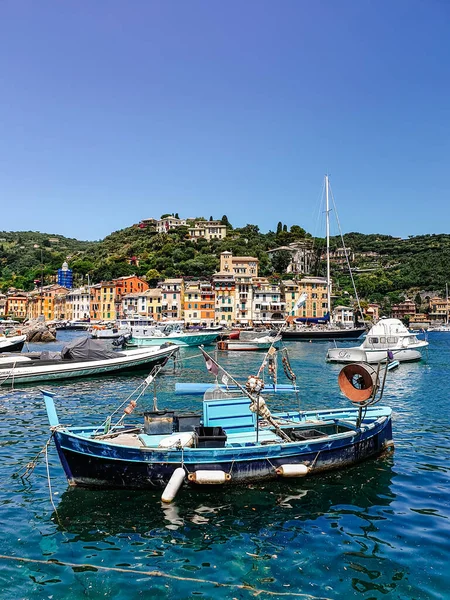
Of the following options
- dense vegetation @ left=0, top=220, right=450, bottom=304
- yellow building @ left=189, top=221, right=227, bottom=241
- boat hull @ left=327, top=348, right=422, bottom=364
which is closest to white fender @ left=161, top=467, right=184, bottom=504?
boat hull @ left=327, top=348, right=422, bottom=364

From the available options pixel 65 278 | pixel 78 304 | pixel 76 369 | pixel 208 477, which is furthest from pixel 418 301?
pixel 208 477

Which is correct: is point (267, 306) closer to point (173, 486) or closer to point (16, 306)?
point (16, 306)

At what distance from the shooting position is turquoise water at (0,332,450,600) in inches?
315

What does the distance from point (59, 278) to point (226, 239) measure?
185ft

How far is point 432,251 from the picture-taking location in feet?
640

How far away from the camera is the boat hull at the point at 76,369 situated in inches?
1164

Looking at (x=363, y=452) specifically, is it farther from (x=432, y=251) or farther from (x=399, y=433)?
(x=432, y=251)

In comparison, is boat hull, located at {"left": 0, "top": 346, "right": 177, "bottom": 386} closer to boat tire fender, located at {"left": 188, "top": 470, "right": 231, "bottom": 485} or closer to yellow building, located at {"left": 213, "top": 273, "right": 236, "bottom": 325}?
boat tire fender, located at {"left": 188, "top": 470, "right": 231, "bottom": 485}

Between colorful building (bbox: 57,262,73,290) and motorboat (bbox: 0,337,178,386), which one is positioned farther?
colorful building (bbox: 57,262,73,290)

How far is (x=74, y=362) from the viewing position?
32.4m

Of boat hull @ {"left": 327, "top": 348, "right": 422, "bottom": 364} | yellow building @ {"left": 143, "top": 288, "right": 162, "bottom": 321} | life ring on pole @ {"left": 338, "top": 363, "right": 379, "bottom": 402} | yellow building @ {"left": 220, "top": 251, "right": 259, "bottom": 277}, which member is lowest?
boat hull @ {"left": 327, "top": 348, "right": 422, "bottom": 364}

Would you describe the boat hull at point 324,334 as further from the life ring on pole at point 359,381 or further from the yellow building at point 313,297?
the life ring on pole at point 359,381

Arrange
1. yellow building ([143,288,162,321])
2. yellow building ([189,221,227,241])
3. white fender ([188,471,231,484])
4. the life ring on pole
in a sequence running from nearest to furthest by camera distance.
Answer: white fender ([188,471,231,484])
the life ring on pole
yellow building ([143,288,162,321])
yellow building ([189,221,227,241])

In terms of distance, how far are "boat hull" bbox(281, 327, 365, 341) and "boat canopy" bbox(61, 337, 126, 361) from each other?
45.9 m
